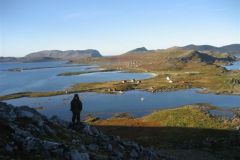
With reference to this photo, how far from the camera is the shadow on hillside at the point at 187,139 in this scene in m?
46.8

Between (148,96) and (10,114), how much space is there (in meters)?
108

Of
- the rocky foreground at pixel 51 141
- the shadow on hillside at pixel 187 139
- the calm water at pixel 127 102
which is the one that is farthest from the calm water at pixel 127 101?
the rocky foreground at pixel 51 141

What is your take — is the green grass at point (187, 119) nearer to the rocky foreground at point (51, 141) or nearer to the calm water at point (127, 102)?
the calm water at point (127, 102)

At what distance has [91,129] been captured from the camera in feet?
128

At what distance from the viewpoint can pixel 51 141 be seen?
2945cm

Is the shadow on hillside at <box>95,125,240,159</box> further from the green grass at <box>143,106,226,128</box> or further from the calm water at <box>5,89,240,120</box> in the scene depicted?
the calm water at <box>5,89,240,120</box>

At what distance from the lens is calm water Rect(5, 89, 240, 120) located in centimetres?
11017

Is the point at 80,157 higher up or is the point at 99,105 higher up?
Answer: the point at 80,157

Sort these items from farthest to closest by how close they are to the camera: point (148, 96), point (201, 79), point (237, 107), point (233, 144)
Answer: point (201, 79) < point (148, 96) < point (237, 107) < point (233, 144)

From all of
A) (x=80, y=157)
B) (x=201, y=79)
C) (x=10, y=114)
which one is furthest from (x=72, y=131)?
(x=201, y=79)

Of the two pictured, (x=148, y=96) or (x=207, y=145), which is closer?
(x=207, y=145)

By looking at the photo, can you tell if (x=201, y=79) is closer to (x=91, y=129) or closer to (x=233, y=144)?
(x=233, y=144)

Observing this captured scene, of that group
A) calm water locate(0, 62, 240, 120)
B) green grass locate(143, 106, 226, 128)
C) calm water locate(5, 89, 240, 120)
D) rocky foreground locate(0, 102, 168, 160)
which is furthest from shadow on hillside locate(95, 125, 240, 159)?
calm water locate(5, 89, 240, 120)

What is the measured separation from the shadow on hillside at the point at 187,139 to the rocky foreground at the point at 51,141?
10.9 meters
